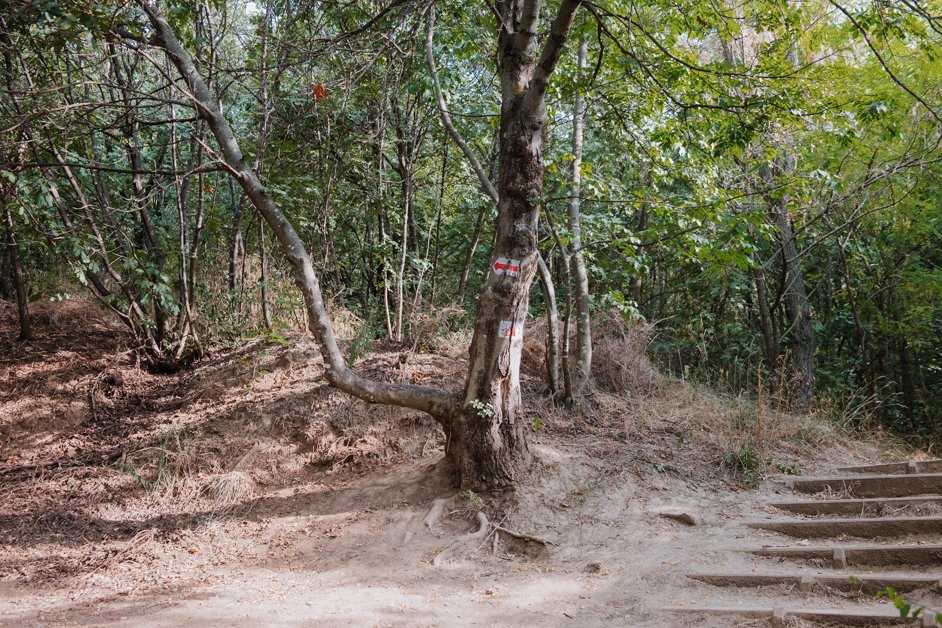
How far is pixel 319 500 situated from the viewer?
612 cm

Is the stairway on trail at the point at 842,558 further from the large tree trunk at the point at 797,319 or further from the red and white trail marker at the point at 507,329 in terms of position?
the large tree trunk at the point at 797,319

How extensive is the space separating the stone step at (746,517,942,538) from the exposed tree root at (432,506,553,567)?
1.78 metres

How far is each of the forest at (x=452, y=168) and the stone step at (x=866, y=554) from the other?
231 centimetres

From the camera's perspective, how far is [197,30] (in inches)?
304

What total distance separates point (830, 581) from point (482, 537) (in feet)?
8.25

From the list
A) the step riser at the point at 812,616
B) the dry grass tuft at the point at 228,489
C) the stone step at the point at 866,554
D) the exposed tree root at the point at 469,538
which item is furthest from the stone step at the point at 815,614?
the dry grass tuft at the point at 228,489

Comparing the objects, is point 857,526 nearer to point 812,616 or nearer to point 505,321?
point 812,616

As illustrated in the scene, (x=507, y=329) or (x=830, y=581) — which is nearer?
(x=830, y=581)

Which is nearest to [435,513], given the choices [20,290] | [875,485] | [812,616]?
[812,616]

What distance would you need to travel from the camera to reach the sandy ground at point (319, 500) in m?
4.26

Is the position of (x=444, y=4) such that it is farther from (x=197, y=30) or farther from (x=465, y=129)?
(x=197, y=30)

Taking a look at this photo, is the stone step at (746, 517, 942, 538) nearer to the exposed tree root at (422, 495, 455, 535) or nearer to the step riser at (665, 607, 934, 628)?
the step riser at (665, 607, 934, 628)

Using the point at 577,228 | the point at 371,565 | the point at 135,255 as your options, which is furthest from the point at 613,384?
the point at 135,255

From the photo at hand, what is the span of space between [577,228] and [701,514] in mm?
4089
